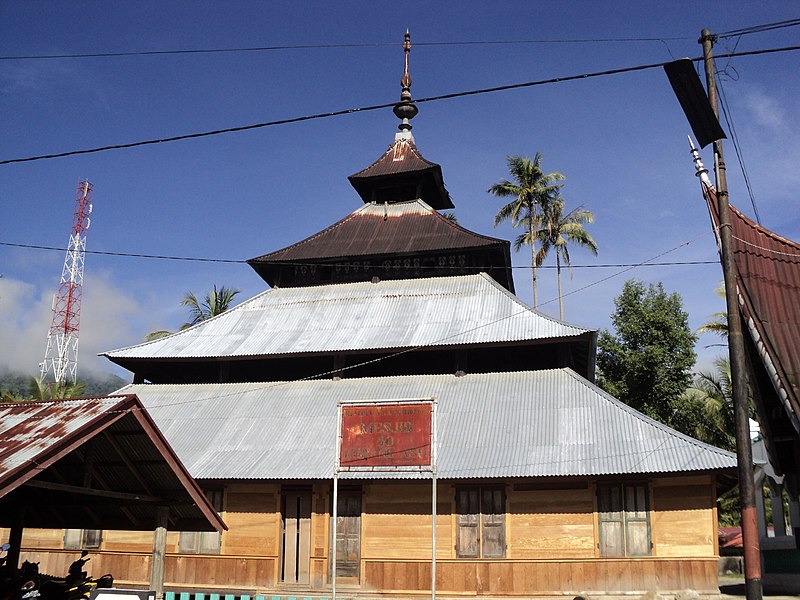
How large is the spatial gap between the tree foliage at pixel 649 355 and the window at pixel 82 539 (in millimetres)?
28517

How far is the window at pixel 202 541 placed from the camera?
22.2 metres

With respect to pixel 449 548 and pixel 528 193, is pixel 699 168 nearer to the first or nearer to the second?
pixel 449 548

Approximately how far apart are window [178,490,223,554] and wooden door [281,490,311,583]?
1.98m

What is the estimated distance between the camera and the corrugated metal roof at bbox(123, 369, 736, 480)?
1995 cm

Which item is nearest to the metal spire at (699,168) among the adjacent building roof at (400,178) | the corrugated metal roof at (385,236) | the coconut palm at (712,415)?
the corrugated metal roof at (385,236)

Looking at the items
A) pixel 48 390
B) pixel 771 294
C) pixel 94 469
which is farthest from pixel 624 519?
pixel 48 390

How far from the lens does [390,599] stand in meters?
20.4

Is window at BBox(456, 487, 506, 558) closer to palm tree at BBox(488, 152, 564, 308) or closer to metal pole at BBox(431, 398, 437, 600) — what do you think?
metal pole at BBox(431, 398, 437, 600)

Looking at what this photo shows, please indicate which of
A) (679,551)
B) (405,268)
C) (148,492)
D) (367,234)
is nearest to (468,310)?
(405,268)

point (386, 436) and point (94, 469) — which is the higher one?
point (386, 436)

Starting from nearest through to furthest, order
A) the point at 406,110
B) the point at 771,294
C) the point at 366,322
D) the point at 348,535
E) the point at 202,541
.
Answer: the point at 771,294
the point at 348,535
the point at 202,541
the point at 366,322
the point at 406,110

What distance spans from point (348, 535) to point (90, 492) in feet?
37.1

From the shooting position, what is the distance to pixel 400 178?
32.8 m

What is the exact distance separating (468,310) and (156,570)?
15.5m
